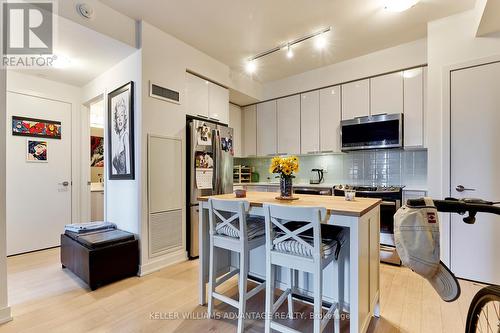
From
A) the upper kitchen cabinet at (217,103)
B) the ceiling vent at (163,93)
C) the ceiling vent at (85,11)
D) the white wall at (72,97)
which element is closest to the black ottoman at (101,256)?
the white wall at (72,97)

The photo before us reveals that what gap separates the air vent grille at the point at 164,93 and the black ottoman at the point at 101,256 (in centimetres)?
164

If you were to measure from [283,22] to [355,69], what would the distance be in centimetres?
150

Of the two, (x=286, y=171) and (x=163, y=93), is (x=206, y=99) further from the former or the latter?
(x=286, y=171)

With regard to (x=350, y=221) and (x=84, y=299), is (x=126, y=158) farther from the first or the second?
(x=350, y=221)

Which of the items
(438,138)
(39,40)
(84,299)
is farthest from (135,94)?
(438,138)

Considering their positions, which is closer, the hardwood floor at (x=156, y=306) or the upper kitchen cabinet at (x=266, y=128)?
the hardwood floor at (x=156, y=306)

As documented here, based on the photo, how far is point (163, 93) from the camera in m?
3.01

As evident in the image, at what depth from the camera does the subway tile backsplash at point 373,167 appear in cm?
349

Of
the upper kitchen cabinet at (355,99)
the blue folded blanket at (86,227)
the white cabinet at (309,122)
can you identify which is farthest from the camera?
the white cabinet at (309,122)

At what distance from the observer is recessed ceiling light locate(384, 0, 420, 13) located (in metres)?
2.37

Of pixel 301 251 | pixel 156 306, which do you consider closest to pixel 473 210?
pixel 301 251

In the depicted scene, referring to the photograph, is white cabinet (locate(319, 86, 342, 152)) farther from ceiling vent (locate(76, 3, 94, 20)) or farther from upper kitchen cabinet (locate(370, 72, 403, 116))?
ceiling vent (locate(76, 3, 94, 20))

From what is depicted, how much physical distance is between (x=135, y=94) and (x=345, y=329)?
304 centimetres

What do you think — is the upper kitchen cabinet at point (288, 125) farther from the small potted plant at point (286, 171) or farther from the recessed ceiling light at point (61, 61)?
the recessed ceiling light at point (61, 61)
